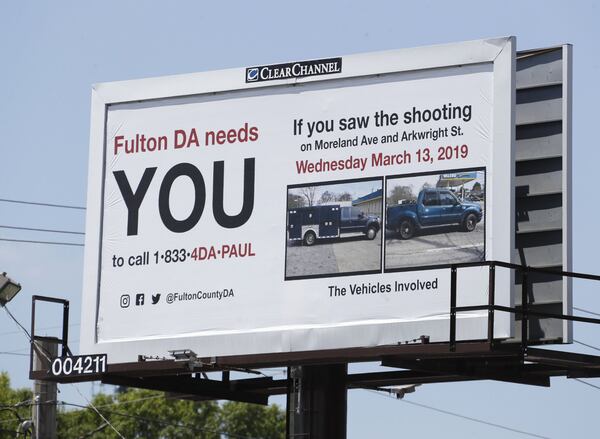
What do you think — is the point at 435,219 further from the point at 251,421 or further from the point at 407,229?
the point at 251,421

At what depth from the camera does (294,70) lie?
2120cm

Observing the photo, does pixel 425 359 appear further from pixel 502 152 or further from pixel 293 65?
pixel 293 65

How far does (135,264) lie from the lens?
71.6 feet

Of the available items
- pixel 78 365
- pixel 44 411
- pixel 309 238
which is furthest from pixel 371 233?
pixel 44 411

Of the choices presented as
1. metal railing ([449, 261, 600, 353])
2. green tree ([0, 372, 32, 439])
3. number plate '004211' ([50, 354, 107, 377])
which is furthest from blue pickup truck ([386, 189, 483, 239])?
green tree ([0, 372, 32, 439])

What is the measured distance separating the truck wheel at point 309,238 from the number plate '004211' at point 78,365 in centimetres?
323

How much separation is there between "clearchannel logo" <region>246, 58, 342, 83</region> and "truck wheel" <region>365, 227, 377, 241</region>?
2125mm

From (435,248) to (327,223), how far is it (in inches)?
60.1

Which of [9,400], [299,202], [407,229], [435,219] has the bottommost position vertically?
[9,400]

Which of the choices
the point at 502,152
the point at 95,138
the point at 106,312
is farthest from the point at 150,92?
the point at 502,152

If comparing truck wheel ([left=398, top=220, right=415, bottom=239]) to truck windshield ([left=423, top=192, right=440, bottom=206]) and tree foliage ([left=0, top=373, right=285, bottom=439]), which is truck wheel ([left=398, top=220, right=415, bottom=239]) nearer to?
truck windshield ([left=423, top=192, right=440, bottom=206])

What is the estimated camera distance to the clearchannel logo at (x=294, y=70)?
68.7ft

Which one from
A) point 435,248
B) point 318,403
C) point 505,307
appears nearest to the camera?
point 505,307

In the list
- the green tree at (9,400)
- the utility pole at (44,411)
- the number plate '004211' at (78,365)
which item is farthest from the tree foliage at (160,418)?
the number plate '004211' at (78,365)
